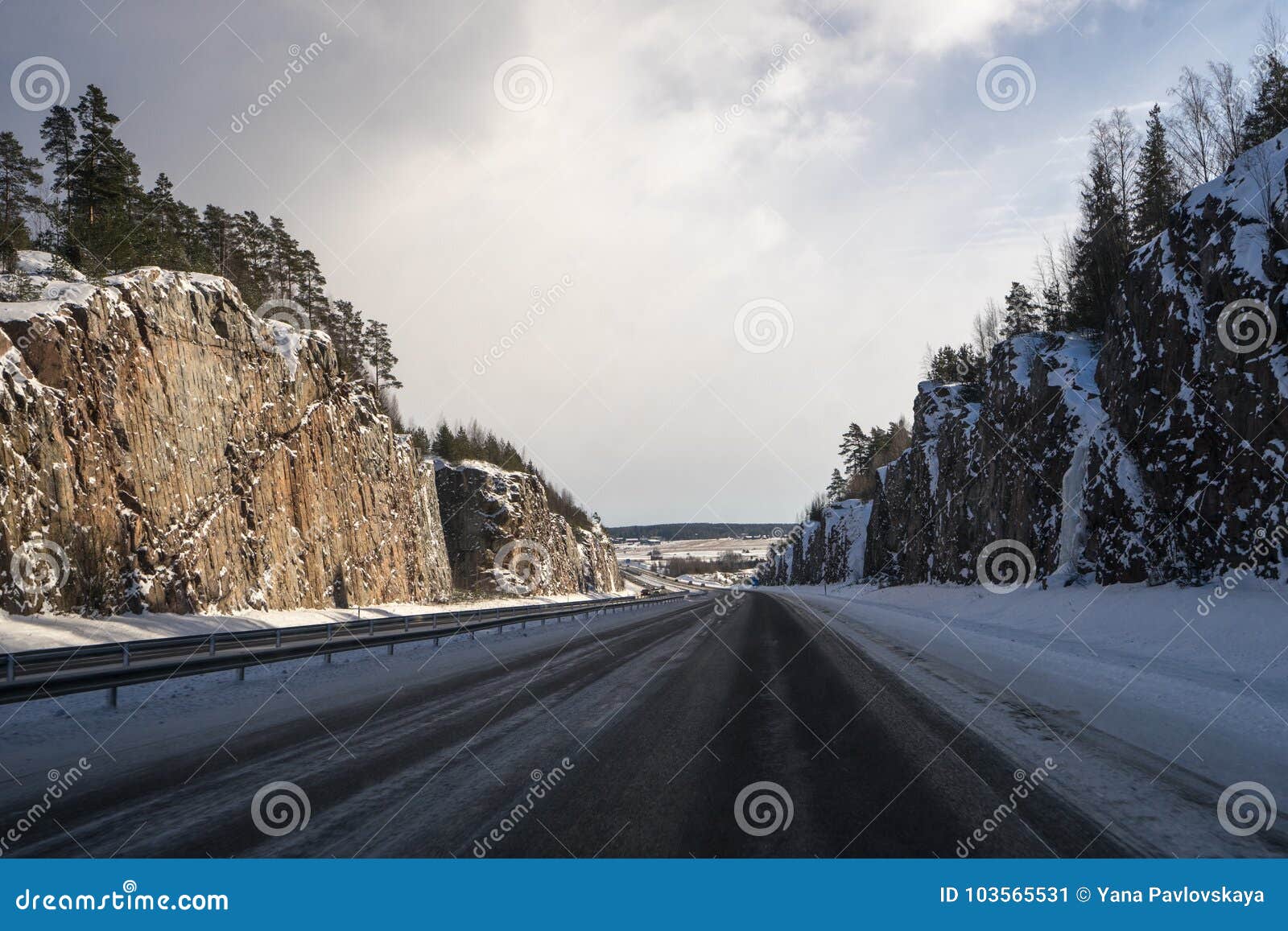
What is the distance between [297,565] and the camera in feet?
106

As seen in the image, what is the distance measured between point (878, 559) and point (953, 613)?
38258mm

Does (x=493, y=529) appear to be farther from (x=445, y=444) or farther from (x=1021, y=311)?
(x=1021, y=311)

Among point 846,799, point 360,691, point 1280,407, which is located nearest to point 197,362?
point 360,691

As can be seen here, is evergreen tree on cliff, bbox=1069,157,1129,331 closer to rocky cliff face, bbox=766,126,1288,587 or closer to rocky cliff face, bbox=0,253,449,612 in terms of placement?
rocky cliff face, bbox=766,126,1288,587

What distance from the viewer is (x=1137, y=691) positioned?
9.29 meters

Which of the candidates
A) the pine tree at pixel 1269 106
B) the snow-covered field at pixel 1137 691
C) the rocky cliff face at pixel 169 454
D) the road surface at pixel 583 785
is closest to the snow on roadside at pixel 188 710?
the road surface at pixel 583 785

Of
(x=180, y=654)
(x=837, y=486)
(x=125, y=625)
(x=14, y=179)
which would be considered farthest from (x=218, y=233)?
(x=837, y=486)

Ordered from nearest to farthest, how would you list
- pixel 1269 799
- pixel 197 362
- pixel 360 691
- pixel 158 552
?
pixel 1269 799
pixel 360 691
pixel 158 552
pixel 197 362

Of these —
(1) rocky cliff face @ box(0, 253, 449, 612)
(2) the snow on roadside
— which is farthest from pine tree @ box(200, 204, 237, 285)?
(2) the snow on roadside

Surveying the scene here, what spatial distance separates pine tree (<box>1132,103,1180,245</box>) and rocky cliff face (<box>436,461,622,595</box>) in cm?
5003

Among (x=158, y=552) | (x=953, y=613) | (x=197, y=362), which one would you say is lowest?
(x=953, y=613)

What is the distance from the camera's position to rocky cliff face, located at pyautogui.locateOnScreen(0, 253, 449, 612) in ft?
67.2

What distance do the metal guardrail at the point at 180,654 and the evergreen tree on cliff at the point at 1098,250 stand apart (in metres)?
37.9
